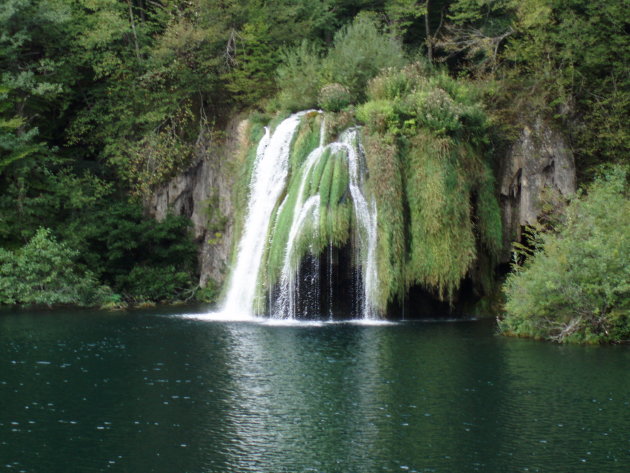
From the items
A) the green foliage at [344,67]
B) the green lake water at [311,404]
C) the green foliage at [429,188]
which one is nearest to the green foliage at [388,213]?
the green foliage at [429,188]

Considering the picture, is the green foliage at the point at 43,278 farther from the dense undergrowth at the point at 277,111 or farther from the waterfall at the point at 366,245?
the waterfall at the point at 366,245

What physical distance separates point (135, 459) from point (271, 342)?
24.2 feet

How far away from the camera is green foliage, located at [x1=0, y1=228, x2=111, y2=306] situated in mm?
23156

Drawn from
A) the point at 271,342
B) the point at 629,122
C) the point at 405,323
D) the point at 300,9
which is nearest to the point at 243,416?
the point at 271,342

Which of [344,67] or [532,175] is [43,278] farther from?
[532,175]

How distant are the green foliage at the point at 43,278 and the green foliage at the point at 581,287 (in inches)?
519

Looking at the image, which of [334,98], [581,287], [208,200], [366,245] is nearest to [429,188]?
[366,245]

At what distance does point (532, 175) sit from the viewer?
21.5 metres

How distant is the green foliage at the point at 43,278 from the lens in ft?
76.0

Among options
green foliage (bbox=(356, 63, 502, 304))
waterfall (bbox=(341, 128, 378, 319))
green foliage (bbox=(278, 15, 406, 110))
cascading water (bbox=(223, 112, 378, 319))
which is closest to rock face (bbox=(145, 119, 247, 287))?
green foliage (bbox=(278, 15, 406, 110))

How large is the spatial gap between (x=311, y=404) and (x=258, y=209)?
38.5ft

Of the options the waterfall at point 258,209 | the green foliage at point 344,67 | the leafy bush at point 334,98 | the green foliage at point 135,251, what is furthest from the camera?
the green foliage at point 135,251

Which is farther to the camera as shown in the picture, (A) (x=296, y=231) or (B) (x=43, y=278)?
(B) (x=43, y=278)

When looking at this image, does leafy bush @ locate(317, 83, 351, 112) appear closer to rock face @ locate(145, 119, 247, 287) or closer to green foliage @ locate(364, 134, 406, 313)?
green foliage @ locate(364, 134, 406, 313)
